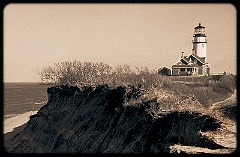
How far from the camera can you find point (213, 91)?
29.2 metres

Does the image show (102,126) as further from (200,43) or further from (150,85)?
(200,43)

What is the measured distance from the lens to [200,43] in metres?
58.5

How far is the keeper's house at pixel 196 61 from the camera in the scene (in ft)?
171

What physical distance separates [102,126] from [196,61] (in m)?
31.5

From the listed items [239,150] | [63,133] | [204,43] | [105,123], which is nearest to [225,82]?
[105,123]

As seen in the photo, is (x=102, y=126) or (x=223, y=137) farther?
(x=102, y=126)

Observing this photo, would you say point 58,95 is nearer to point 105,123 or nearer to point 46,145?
point 46,145

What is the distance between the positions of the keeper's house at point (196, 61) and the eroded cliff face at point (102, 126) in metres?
20.6

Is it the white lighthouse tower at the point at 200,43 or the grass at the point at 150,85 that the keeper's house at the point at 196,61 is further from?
the grass at the point at 150,85

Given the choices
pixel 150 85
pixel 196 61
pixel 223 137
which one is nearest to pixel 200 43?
pixel 196 61

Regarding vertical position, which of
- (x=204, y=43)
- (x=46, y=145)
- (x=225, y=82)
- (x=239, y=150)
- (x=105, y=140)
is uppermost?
(x=204, y=43)

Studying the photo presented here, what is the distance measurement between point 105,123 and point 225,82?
1285 cm

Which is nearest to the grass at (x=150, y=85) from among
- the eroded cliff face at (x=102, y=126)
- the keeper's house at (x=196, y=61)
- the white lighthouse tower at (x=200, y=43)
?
the eroded cliff face at (x=102, y=126)

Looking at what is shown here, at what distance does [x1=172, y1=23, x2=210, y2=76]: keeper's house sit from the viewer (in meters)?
52.0
